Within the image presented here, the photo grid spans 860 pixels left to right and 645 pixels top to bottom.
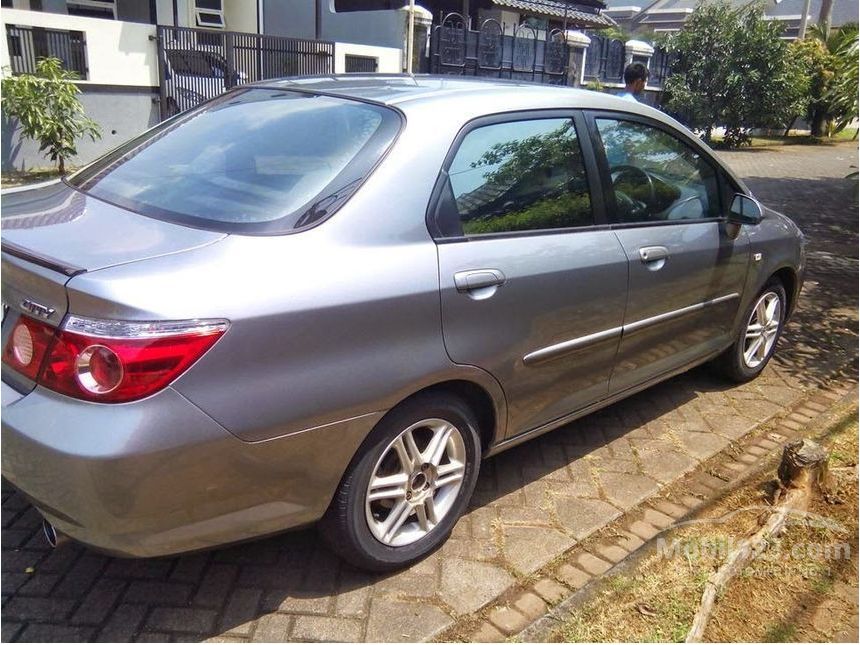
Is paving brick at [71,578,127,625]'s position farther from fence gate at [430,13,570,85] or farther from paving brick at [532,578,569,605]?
fence gate at [430,13,570,85]

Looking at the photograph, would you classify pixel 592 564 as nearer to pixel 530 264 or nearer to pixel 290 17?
pixel 530 264

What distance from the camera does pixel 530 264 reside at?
288 centimetres

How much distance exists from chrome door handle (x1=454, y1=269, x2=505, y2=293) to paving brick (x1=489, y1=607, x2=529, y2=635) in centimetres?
114

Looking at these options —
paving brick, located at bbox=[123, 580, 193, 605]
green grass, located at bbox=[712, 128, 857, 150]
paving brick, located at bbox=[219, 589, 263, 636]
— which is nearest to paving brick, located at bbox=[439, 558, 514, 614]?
paving brick, located at bbox=[219, 589, 263, 636]

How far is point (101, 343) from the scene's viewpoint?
6.51ft

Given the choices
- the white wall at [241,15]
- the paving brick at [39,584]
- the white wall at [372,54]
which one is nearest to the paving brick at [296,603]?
the paving brick at [39,584]

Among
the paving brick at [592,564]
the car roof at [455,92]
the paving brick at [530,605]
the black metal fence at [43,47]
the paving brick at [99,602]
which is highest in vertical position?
the black metal fence at [43,47]

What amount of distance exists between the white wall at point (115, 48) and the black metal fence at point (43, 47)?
8 cm

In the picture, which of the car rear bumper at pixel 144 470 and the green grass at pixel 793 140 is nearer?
the car rear bumper at pixel 144 470

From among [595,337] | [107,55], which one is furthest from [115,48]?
[595,337]

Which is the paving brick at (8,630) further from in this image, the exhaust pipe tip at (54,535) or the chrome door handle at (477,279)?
the chrome door handle at (477,279)

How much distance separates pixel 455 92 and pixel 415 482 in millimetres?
1528

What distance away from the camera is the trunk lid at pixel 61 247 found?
2104 millimetres

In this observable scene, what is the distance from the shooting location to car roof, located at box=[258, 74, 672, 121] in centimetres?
289
